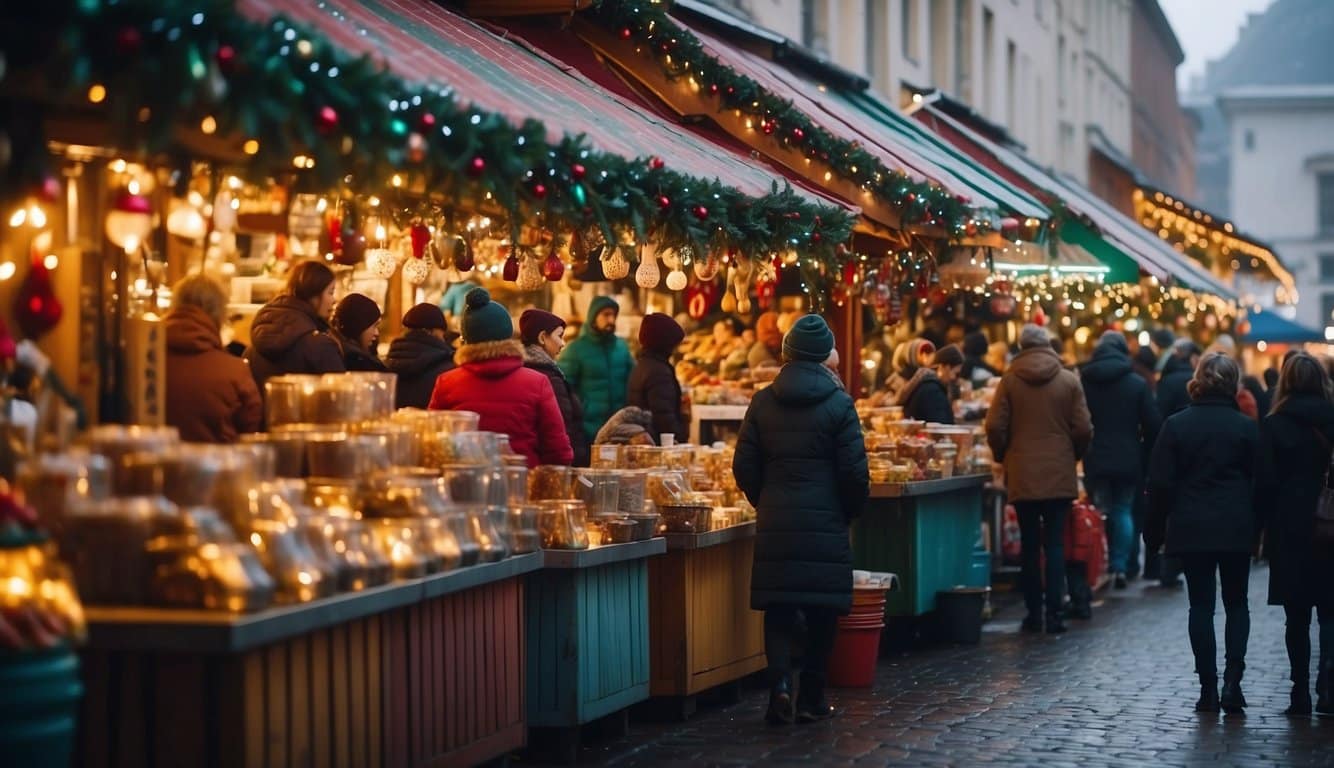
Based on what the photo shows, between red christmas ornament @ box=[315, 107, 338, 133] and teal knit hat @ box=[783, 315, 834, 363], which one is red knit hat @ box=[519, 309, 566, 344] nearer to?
teal knit hat @ box=[783, 315, 834, 363]

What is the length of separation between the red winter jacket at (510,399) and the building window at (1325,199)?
76603 mm

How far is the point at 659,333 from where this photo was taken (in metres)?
14.6

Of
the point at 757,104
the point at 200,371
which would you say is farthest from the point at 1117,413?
the point at 200,371

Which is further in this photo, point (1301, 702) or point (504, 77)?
point (1301, 702)

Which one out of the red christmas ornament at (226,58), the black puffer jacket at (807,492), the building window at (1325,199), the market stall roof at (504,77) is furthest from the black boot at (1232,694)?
the building window at (1325,199)

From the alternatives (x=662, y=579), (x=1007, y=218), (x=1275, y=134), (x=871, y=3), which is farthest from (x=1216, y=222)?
(x=1275, y=134)

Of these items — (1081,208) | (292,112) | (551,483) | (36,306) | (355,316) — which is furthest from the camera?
(1081,208)

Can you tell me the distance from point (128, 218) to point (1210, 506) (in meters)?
5.95

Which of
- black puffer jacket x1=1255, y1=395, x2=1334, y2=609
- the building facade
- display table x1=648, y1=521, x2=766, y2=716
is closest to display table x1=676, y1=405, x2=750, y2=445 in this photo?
display table x1=648, y1=521, x2=766, y2=716

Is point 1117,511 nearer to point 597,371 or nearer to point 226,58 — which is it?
point 597,371

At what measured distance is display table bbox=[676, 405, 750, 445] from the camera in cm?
1667

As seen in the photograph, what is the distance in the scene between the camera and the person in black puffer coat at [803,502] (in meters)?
10.6

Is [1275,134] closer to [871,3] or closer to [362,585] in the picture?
[871,3]

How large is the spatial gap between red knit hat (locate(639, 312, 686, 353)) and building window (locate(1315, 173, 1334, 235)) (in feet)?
237
